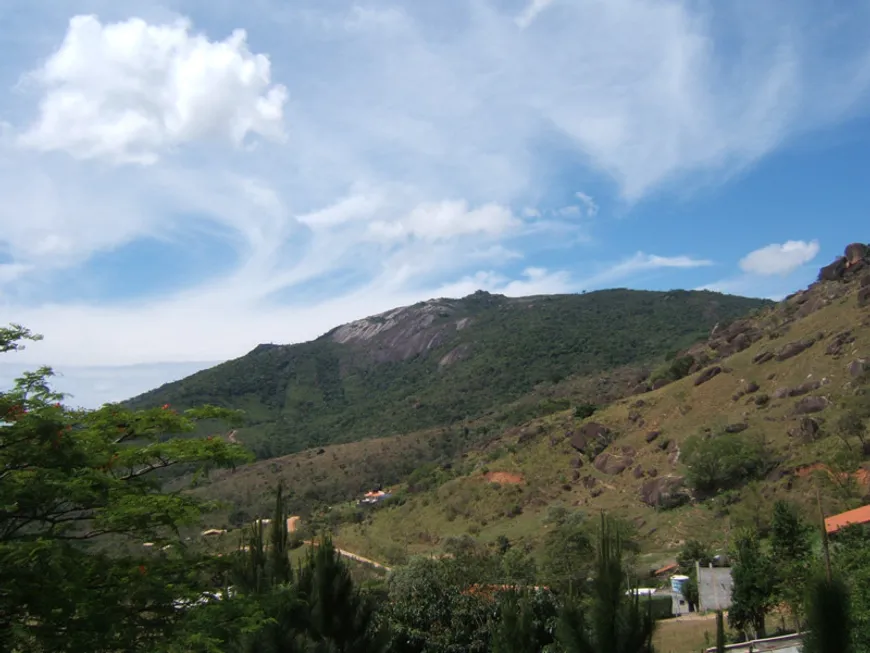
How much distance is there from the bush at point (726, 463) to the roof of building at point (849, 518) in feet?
28.6

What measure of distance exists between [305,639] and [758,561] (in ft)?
57.6

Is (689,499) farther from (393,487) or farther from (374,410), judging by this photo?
(374,410)

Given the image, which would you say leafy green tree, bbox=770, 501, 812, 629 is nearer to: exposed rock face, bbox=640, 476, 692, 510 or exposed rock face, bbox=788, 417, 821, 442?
exposed rock face, bbox=788, 417, 821, 442

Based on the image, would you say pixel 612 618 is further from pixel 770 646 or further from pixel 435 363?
pixel 435 363

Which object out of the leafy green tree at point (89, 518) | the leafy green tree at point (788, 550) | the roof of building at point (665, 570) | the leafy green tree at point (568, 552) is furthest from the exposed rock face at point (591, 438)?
the leafy green tree at point (89, 518)

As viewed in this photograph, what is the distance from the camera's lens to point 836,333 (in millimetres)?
50719

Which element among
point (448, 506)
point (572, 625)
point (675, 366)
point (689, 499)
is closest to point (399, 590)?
point (572, 625)

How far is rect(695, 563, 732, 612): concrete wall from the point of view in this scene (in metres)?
29.5

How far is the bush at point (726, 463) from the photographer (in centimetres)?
4191

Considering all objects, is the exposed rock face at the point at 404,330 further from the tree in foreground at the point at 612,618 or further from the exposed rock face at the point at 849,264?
the tree in foreground at the point at 612,618

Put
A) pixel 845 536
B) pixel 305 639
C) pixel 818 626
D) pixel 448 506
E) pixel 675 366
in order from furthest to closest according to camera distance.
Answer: pixel 675 366
pixel 448 506
pixel 845 536
pixel 305 639
pixel 818 626

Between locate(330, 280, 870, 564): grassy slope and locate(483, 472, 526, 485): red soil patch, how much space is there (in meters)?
0.54

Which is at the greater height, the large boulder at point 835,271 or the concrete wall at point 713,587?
the large boulder at point 835,271

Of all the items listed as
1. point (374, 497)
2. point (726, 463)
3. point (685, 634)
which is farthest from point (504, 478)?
point (685, 634)
